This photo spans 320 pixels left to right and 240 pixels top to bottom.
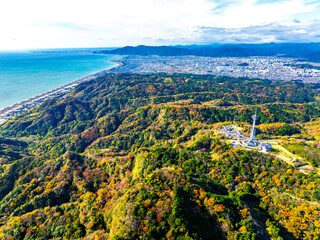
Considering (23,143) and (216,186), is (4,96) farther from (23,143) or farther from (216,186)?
(216,186)

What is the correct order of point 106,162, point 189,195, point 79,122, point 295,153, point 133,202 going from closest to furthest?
point 133,202, point 189,195, point 295,153, point 106,162, point 79,122

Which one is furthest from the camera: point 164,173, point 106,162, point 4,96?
point 4,96

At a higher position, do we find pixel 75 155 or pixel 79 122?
pixel 75 155

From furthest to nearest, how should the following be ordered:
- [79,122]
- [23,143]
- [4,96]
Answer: [4,96]
[79,122]
[23,143]

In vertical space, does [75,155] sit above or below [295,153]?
below

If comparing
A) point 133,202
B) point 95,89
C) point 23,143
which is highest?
point 133,202

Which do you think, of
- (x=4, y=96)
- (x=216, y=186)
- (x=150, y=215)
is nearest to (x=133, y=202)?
(x=150, y=215)

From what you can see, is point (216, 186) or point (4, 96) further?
point (4, 96)

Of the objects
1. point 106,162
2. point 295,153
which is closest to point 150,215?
point 106,162

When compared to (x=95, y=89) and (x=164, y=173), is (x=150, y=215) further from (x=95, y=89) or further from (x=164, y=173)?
(x=95, y=89)
